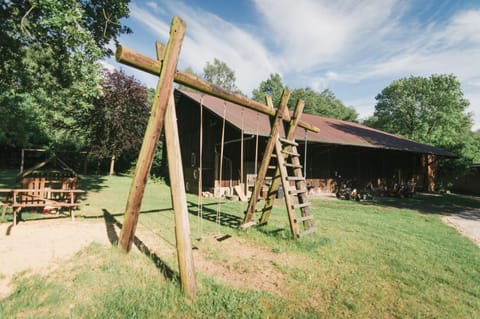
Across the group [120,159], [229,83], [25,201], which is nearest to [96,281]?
[25,201]

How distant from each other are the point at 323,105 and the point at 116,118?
34864mm

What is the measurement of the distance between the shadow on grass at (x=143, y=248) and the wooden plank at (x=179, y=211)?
1.19 feet

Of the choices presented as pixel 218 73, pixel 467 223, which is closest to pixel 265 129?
pixel 467 223

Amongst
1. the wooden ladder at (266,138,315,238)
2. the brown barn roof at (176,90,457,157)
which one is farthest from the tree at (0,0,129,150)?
the wooden ladder at (266,138,315,238)

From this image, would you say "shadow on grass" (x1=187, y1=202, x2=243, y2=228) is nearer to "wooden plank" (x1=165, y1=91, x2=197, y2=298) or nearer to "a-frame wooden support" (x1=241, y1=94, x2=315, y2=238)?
"a-frame wooden support" (x1=241, y1=94, x2=315, y2=238)

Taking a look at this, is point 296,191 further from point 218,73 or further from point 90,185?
point 218,73

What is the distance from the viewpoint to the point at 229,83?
38.5 metres

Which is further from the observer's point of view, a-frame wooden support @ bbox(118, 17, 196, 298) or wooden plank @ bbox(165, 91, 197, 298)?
a-frame wooden support @ bbox(118, 17, 196, 298)

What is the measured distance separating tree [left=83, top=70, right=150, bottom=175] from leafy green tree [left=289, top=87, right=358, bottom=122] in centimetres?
2598

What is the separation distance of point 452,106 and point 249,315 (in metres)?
37.6

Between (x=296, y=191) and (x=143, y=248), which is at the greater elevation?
(x=296, y=191)

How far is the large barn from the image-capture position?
1195 cm

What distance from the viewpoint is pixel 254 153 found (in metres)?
12.2

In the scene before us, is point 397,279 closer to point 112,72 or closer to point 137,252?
point 137,252
